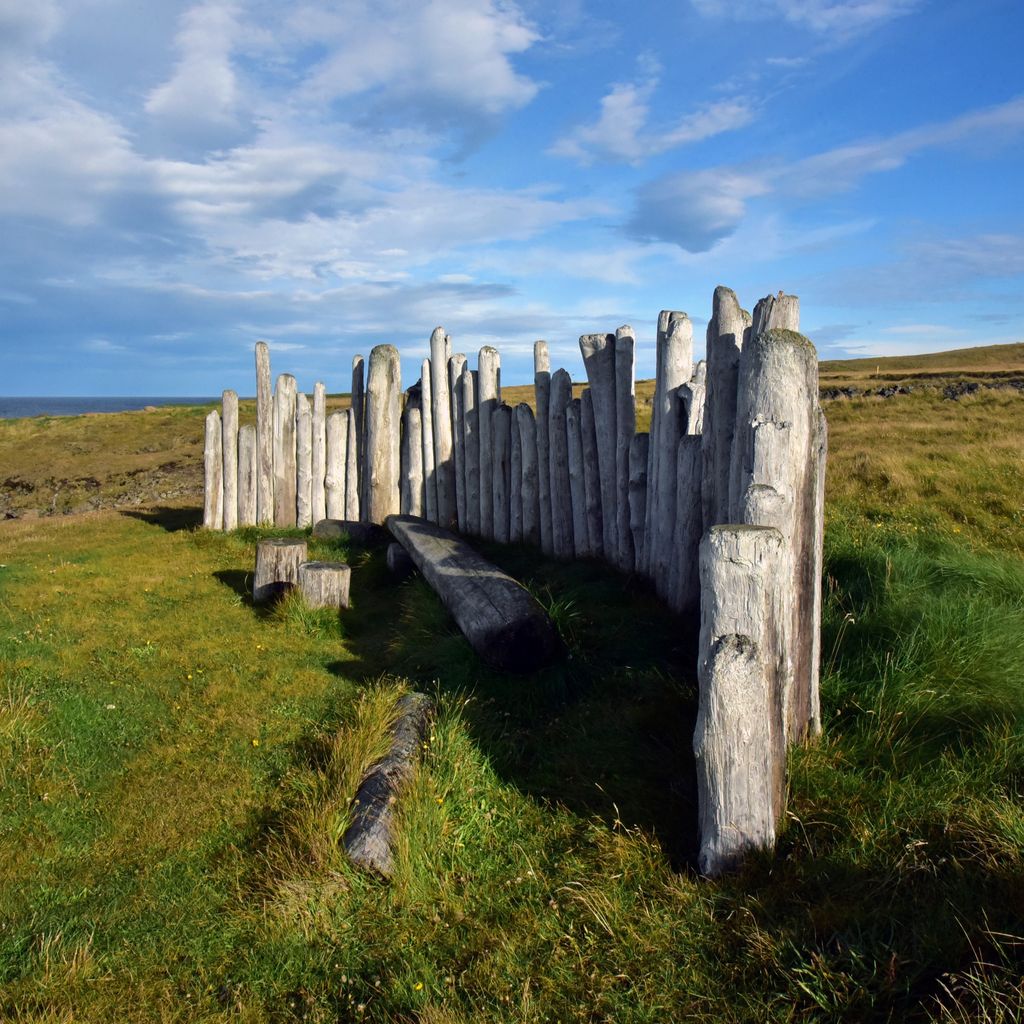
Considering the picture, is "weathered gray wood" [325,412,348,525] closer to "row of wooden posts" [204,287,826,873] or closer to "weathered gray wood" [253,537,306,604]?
"row of wooden posts" [204,287,826,873]

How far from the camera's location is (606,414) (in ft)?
23.6

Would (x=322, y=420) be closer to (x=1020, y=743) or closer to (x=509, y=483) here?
(x=509, y=483)

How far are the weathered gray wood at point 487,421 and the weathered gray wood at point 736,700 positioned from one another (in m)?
5.79

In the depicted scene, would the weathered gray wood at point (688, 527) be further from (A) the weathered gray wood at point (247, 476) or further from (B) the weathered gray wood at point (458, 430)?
(A) the weathered gray wood at point (247, 476)

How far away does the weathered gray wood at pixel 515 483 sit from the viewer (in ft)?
28.5

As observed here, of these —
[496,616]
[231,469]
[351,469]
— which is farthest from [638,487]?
[231,469]

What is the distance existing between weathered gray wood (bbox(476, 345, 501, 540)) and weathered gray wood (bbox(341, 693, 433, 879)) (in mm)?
4612

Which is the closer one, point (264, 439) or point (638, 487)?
point (638, 487)

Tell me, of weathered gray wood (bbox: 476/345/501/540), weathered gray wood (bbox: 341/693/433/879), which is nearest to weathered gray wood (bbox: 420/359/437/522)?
weathered gray wood (bbox: 476/345/501/540)

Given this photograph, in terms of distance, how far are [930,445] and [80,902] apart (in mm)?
13574

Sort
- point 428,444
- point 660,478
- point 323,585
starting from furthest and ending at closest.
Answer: point 428,444 < point 323,585 < point 660,478

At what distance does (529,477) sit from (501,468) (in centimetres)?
61

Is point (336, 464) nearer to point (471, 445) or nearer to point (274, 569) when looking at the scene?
point (471, 445)

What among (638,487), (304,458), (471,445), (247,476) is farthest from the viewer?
(247,476)
